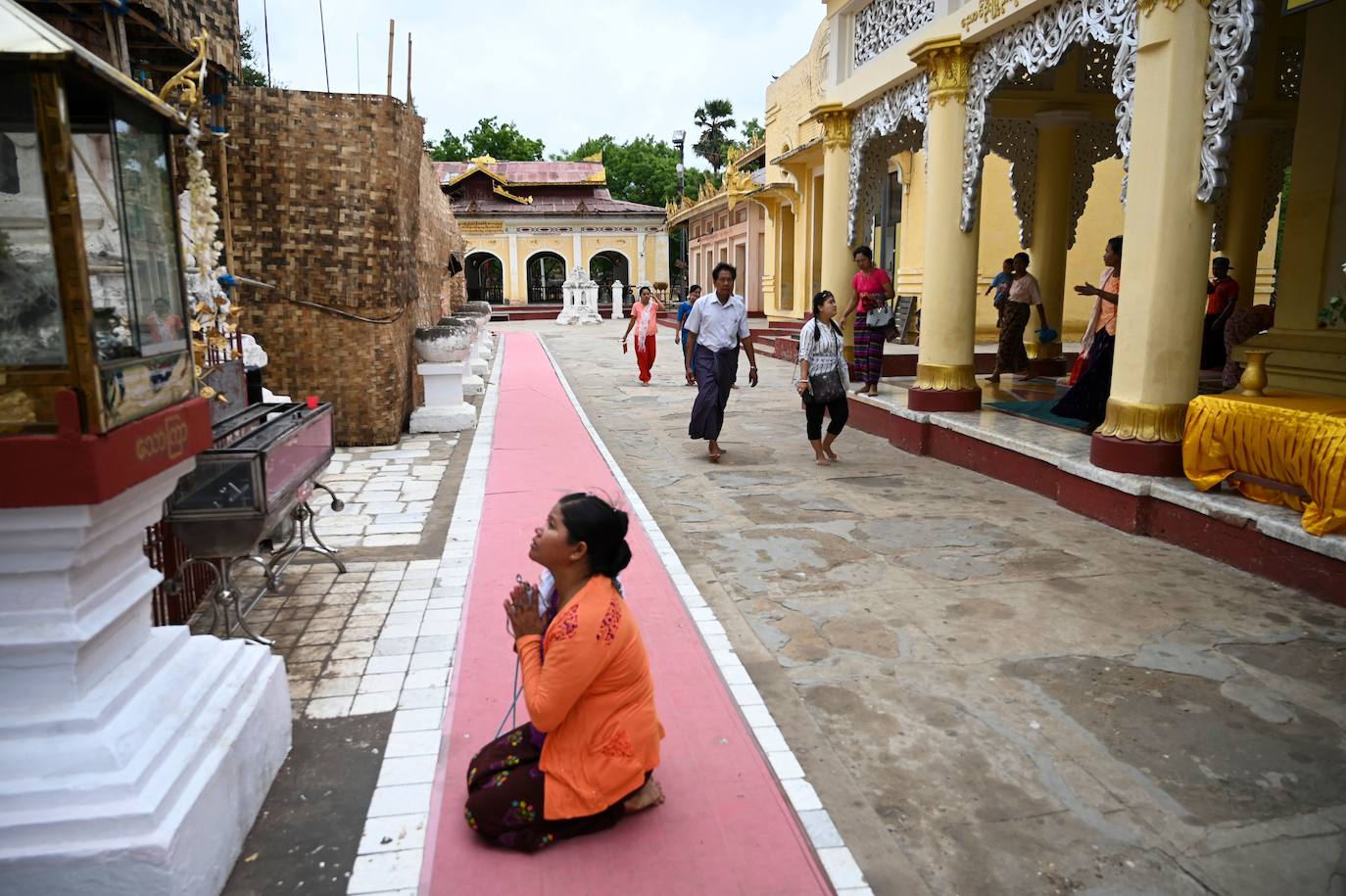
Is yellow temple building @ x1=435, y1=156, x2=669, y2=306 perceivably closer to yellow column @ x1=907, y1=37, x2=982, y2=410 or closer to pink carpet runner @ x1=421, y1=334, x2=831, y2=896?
yellow column @ x1=907, y1=37, x2=982, y2=410

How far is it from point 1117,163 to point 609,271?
117ft

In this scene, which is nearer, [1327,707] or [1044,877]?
[1044,877]

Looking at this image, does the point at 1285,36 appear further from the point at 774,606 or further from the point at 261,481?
the point at 261,481

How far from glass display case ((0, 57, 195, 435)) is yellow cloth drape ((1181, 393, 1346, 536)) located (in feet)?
16.3

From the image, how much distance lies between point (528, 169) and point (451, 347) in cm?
3571

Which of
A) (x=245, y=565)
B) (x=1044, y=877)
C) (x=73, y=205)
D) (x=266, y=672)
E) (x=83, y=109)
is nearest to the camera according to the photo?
(x=73, y=205)

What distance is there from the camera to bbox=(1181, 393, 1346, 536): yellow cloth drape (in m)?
4.30

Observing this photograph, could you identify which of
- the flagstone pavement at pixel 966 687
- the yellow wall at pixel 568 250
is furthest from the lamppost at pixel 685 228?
the flagstone pavement at pixel 966 687

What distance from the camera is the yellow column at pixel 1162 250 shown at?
205 inches

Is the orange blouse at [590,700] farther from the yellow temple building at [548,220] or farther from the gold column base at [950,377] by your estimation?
the yellow temple building at [548,220]

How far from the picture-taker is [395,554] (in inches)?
204

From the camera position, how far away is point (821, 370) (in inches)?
297

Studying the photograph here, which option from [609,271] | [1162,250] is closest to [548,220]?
[609,271]

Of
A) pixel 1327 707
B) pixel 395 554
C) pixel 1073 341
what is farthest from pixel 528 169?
pixel 1327 707
